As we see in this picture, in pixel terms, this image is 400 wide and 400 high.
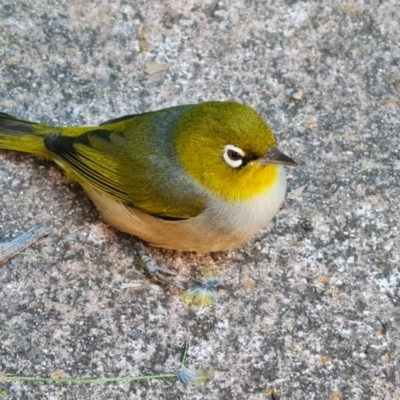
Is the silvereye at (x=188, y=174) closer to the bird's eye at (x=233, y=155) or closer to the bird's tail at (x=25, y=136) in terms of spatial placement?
the bird's eye at (x=233, y=155)

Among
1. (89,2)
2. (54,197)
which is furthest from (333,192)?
(89,2)

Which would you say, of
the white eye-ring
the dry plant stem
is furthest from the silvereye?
the dry plant stem

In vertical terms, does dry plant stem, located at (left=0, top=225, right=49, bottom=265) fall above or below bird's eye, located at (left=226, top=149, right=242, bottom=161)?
below

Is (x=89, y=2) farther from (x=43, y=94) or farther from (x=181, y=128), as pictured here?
(x=181, y=128)

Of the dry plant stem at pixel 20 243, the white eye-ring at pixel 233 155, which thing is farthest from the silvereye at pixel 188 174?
the dry plant stem at pixel 20 243

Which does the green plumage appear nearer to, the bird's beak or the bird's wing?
the bird's wing

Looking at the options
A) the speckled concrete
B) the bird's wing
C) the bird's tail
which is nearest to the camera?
the speckled concrete

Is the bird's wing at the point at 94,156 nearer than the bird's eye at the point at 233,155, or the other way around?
the bird's eye at the point at 233,155
